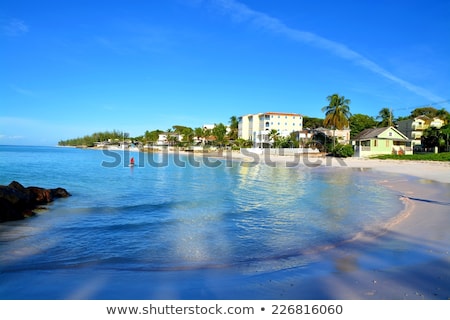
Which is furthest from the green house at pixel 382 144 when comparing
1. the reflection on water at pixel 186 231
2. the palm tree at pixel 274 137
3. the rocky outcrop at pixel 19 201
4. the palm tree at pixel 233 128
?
the palm tree at pixel 233 128

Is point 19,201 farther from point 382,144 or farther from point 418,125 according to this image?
point 418,125

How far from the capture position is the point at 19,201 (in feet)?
41.6

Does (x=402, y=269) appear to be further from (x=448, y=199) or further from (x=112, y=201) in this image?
(x=112, y=201)

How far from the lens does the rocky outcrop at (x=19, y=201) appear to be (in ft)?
37.1

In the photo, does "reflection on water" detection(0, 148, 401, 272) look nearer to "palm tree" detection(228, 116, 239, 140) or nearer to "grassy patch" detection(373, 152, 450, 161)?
"grassy patch" detection(373, 152, 450, 161)

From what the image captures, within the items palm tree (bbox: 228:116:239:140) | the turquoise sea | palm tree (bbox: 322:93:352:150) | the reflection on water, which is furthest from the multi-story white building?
the turquoise sea

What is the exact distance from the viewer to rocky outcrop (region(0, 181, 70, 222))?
11312 mm

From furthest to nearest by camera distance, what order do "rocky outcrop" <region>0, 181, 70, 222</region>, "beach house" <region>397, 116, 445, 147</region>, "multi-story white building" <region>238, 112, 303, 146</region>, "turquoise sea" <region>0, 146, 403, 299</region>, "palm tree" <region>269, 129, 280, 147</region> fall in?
"multi-story white building" <region>238, 112, 303, 146</region>
"palm tree" <region>269, 129, 280, 147</region>
"beach house" <region>397, 116, 445, 147</region>
"rocky outcrop" <region>0, 181, 70, 222</region>
"turquoise sea" <region>0, 146, 403, 299</region>

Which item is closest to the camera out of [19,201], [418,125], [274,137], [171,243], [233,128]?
[171,243]

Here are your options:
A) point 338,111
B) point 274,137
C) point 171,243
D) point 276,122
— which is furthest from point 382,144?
point 171,243

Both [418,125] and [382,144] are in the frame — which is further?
[418,125]

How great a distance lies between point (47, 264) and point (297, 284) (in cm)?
529

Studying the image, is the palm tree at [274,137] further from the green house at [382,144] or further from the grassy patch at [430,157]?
the grassy patch at [430,157]
